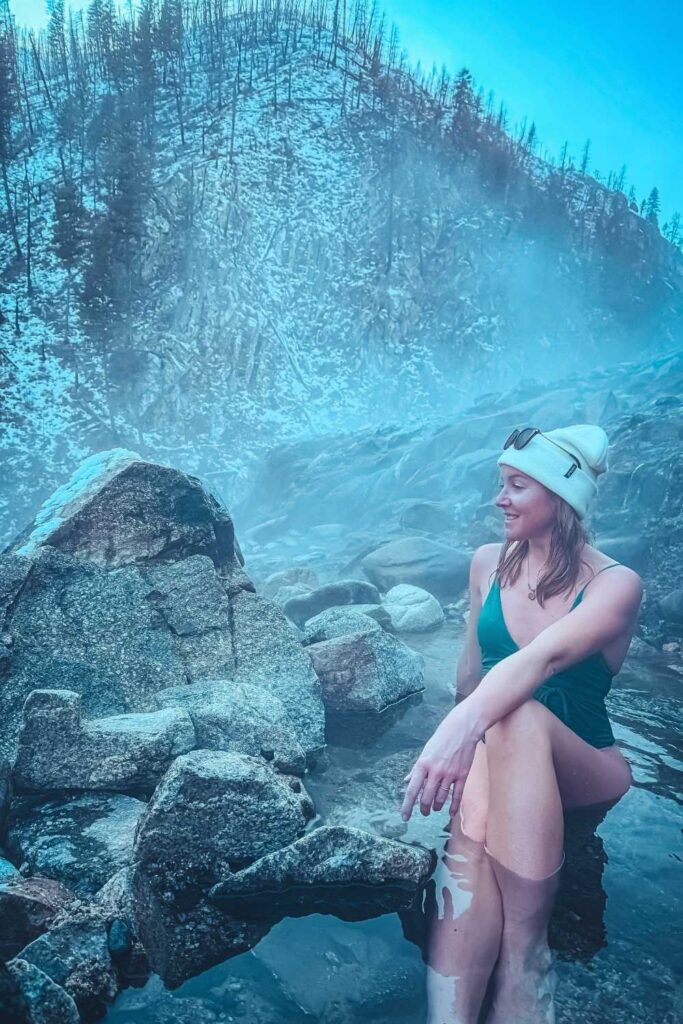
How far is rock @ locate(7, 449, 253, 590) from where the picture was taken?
4883mm

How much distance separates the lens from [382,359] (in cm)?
3466

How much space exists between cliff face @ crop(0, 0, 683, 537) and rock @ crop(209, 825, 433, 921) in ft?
60.1

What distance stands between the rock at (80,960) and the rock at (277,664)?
2321 mm

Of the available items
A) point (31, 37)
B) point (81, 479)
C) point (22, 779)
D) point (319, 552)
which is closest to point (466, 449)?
point (319, 552)

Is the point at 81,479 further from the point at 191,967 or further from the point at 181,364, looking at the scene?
the point at 181,364

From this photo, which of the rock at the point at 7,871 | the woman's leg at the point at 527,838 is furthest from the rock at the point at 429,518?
the rock at the point at 7,871

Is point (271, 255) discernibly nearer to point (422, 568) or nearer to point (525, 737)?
point (422, 568)

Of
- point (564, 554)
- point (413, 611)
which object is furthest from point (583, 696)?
point (413, 611)

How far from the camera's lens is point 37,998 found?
1.78 metres

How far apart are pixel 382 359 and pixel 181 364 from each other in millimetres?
11981

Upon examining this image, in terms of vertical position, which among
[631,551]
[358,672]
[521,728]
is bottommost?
[631,551]

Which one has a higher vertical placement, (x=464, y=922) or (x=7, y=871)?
(x=464, y=922)

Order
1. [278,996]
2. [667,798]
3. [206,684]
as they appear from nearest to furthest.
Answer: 1. [278,996]
2. [667,798]
3. [206,684]

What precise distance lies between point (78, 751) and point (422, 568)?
8.01 metres
